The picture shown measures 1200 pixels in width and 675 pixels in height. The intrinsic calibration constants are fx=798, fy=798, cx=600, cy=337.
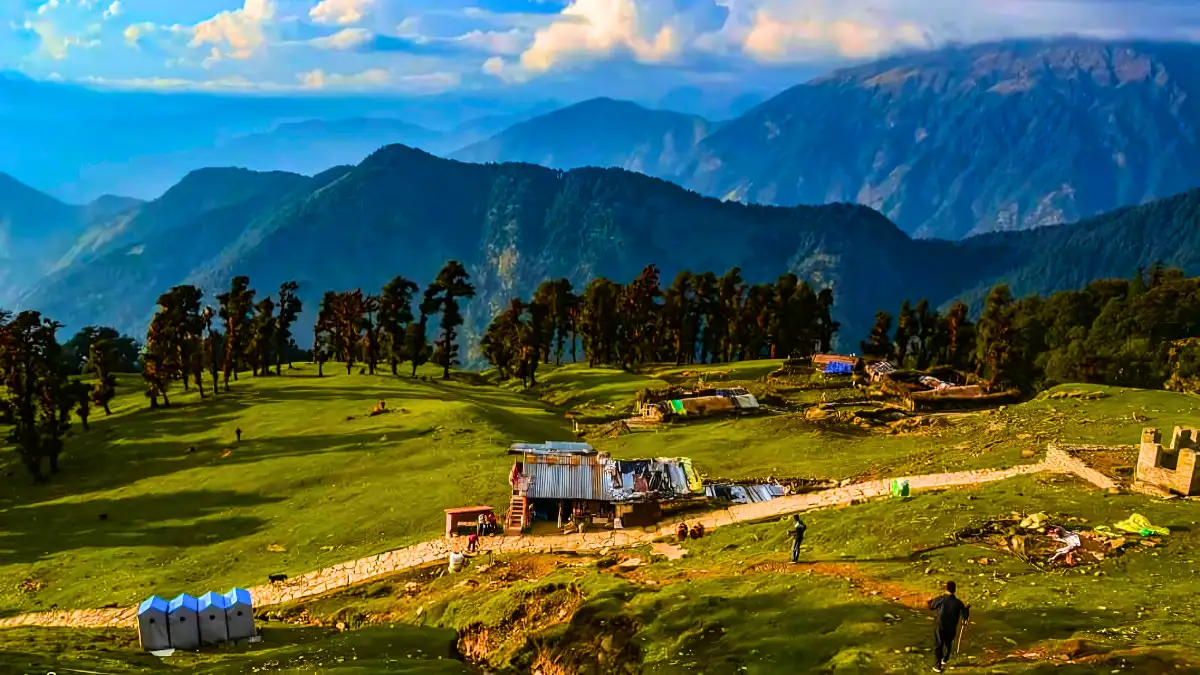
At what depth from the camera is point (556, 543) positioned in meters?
45.1

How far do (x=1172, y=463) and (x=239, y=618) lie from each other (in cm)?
4390

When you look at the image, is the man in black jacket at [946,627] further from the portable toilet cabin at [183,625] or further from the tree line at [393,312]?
the tree line at [393,312]

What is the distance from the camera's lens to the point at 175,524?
180 feet

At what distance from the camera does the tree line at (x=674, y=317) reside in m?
129

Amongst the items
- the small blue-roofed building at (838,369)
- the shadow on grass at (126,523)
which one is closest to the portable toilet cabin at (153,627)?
the shadow on grass at (126,523)

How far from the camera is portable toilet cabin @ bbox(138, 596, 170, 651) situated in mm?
31656

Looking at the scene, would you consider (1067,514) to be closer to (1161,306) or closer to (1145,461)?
(1145,461)

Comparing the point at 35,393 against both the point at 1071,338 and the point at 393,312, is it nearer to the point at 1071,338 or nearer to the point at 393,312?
the point at 393,312

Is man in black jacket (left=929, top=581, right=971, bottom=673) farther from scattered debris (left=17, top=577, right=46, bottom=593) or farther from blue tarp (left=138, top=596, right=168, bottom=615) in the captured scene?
scattered debris (left=17, top=577, right=46, bottom=593)

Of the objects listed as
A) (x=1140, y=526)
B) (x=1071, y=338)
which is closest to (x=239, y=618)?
(x=1140, y=526)

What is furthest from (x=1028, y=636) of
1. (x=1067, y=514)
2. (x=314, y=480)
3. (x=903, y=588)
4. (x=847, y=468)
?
(x=314, y=480)

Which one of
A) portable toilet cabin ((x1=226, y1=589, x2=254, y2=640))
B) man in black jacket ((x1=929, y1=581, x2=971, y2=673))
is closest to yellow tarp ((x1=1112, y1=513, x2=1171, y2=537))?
man in black jacket ((x1=929, y1=581, x2=971, y2=673))

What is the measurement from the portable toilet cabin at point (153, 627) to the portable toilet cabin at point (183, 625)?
0.21m

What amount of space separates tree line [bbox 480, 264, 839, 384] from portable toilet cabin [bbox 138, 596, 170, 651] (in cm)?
9171
